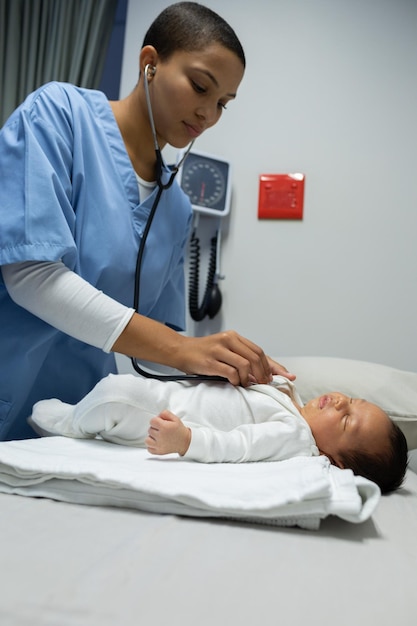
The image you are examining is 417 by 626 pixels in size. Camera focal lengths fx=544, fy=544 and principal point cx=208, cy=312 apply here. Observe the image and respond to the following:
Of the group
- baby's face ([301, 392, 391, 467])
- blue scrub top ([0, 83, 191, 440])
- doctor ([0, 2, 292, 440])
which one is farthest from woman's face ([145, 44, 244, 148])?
baby's face ([301, 392, 391, 467])

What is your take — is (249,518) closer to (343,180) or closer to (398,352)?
(398,352)

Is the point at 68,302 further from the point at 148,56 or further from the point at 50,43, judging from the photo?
the point at 50,43

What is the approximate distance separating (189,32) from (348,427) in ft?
3.09

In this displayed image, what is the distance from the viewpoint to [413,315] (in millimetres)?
1933

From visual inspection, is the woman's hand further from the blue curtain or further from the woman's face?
the blue curtain

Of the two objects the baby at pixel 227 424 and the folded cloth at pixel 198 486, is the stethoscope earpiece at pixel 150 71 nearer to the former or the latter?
the baby at pixel 227 424

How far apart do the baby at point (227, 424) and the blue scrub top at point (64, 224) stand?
120mm

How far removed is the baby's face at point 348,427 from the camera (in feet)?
3.78

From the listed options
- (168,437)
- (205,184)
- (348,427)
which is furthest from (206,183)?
(168,437)

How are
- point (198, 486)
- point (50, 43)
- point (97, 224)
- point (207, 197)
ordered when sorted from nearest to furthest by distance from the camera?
point (198, 486) < point (97, 224) < point (207, 197) < point (50, 43)

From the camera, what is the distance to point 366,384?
5.11 ft

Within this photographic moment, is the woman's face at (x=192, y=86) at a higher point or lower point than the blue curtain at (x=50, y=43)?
lower

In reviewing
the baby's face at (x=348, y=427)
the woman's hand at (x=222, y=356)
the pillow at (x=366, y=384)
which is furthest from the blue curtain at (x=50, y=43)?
the baby's face at (x=348, y=427)

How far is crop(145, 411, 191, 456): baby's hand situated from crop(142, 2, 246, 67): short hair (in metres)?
0.82
